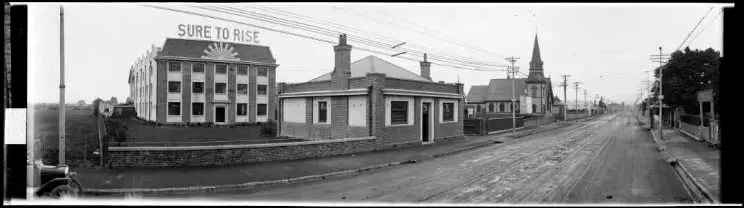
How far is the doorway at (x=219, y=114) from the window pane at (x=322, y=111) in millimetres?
26941

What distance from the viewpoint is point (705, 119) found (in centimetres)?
2678

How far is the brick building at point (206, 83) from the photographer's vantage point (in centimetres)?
4378

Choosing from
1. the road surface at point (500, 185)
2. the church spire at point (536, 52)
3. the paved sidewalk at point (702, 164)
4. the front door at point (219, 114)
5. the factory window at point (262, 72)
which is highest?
the church spire at point (536, 52)

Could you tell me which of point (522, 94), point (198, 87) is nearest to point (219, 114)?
point (198, 87)

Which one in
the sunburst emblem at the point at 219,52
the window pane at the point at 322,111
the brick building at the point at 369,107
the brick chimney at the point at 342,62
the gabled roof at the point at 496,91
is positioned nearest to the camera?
the brick building at the point at 369,107

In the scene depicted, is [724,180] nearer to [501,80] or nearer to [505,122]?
[505,122]

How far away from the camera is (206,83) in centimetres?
4566

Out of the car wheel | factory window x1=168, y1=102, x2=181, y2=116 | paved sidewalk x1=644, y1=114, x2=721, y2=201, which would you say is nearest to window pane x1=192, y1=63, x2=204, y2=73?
factory window x1=168, y1=102, x2=181, y2=116

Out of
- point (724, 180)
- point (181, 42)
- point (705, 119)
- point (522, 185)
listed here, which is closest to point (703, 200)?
point (724, 180)

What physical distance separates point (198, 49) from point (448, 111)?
33.1m

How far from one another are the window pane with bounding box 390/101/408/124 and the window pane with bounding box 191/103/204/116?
31.7 m

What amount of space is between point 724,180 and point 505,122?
30.4m

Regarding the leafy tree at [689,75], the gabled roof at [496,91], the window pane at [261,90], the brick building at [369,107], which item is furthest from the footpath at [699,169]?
the gabled roof at [496,91]

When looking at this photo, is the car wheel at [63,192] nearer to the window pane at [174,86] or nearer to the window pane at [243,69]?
the window pane at [174,86]
